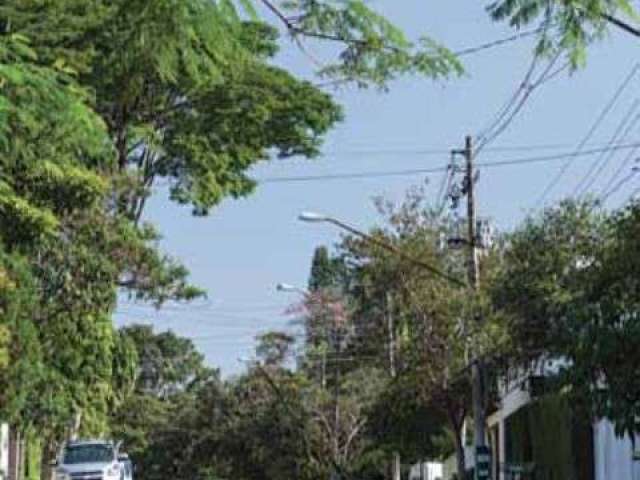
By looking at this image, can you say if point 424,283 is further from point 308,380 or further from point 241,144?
point 308,380

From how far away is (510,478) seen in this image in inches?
1677

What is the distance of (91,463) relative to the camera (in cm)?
3609

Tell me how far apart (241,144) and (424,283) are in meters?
7.03

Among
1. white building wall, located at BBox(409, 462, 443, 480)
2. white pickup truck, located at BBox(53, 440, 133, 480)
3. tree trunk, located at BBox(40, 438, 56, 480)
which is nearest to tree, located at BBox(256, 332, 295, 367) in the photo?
white building wall, located at BBox(409, 462, 443, 480)

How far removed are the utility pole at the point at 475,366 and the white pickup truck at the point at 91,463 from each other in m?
9.30

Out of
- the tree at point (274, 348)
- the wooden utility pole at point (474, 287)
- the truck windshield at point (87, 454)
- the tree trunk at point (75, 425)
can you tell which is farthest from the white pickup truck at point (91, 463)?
the tree at point (274, 348)

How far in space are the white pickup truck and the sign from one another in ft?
31.1

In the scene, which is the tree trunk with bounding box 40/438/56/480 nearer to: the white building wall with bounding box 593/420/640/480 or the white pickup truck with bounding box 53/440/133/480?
the white pickup truck with bounding box 53/440/133/480

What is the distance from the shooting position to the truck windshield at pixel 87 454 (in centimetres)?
3634

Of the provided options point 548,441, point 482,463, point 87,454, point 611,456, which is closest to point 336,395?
point 87,454

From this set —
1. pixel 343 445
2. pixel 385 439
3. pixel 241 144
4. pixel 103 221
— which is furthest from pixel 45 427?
pixel 343 445

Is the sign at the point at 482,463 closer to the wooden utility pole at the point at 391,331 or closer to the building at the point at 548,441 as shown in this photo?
the building at the point at 548,441

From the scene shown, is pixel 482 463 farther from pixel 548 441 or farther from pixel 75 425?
pixel 75 425

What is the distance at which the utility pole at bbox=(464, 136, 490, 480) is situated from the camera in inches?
1294
